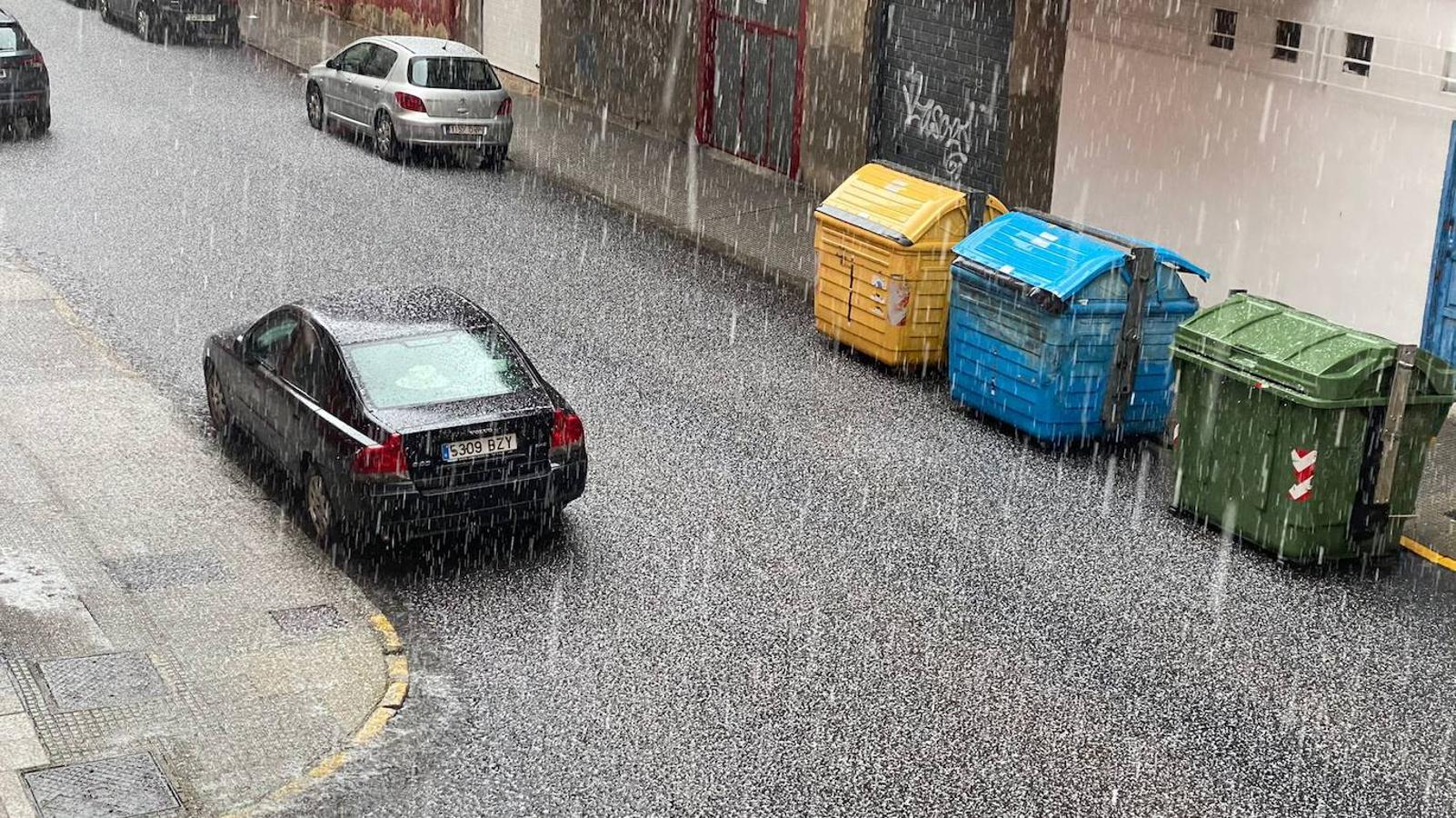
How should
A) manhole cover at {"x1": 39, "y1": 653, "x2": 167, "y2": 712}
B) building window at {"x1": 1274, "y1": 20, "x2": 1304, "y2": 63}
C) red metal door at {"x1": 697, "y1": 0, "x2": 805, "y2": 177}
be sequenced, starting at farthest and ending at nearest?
red metal door at {"x1": 697, "y1": 0, "x2": 805, "y2": 177}
building window at {"x1": 1274, "y1": 20, "x2": 1304, "y2": 63}
manhole cover at {"x1": 39, "y1": 653, "x2": 167, "y2": 712}

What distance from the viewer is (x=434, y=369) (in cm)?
1090

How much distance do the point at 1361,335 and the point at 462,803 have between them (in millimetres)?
6220

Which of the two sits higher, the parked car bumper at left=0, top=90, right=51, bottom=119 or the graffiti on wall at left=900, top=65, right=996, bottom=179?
the graffiti on wall at left=900, top=65, right=996, bottom=179

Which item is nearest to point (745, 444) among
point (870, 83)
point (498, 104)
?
point (870, 83)

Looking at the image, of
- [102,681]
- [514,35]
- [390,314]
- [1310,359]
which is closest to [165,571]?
[102,681]

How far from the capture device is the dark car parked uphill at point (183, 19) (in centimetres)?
2855

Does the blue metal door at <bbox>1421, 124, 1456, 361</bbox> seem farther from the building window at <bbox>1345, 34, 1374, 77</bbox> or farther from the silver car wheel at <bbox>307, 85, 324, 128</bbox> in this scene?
the silver car wheel at <bbox>307, 85, 324, 128</bbox>

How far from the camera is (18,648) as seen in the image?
9414mm

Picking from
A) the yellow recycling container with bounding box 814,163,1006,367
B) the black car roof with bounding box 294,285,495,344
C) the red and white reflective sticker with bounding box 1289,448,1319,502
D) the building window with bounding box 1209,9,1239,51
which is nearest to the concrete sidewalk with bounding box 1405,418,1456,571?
the red and white reflective sticker with bounding box 1289,448,1319,502

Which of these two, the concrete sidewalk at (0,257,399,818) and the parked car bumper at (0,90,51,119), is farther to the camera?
the parked car bumper at (0,90,51,119)

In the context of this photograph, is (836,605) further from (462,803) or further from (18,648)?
(18,648)

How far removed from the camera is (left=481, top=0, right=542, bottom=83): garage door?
2756cm

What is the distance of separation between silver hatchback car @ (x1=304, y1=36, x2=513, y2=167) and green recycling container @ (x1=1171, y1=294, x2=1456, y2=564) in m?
12.3

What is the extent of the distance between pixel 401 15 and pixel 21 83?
430 inches
